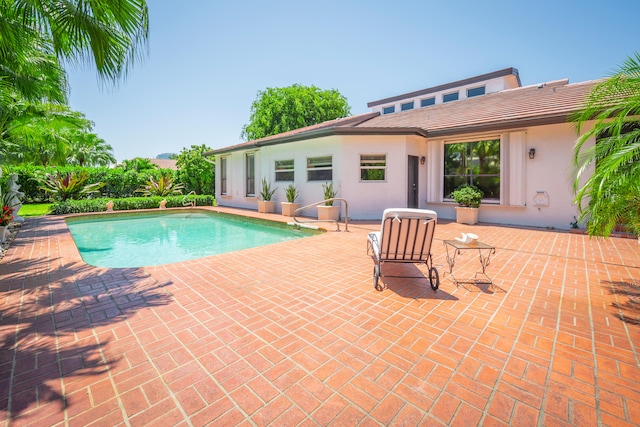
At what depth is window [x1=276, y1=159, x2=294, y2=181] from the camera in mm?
14250

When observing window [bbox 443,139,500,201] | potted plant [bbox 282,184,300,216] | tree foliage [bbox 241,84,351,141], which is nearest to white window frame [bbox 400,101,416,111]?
tree foliage [bbox 241,84,351,141]

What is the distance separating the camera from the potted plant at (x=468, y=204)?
1009cm

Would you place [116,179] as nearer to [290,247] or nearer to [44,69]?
[44,69]

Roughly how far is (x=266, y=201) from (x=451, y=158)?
8.57m

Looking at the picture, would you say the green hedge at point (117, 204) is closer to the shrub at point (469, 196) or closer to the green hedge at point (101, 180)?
the green hedge at point (101, 180)

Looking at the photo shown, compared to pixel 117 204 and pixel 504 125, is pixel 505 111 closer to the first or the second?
pixel 504 125

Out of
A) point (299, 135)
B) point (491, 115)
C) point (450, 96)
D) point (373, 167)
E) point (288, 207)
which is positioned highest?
point (450, 96)

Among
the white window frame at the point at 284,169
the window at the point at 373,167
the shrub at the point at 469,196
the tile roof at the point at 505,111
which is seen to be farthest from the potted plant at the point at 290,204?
the shrub at the point at 469,196

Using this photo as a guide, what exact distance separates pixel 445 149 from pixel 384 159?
2543mm

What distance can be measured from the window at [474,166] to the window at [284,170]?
6947 mm

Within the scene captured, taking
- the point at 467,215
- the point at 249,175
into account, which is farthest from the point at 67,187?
the point at 467,215

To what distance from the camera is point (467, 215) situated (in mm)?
10133

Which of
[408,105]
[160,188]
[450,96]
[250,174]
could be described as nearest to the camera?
[250,174]

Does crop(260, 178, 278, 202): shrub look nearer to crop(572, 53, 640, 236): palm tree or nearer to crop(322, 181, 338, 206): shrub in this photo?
crop(322, 181, 338, 206): shrub
